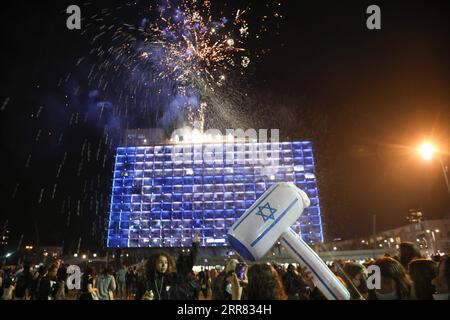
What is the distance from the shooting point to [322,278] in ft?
7.17

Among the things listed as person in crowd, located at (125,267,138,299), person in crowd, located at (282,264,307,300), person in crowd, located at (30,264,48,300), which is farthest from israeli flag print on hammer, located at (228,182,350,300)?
person in crowd, located at (125,267,138,299)

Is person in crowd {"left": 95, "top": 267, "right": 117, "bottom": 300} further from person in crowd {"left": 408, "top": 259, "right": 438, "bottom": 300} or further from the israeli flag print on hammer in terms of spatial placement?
person in crowd {"left": 408, "top": 259, "right": 438, "bottom": 300}

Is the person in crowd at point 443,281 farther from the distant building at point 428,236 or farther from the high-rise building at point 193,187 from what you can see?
the distant building at point 428,236

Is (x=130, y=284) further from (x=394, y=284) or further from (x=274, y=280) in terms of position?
(x=394, y=284)

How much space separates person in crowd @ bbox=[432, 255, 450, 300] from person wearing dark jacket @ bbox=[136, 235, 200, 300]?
109 inches

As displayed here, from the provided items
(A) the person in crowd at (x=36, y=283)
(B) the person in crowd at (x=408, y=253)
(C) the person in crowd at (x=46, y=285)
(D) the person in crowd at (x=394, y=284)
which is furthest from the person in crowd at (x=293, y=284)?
(A) the person in crowd at (x=36, y=283)

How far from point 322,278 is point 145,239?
4706 cm

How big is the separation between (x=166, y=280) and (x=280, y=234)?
A: 208cm

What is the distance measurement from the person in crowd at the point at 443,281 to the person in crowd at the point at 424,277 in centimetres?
8

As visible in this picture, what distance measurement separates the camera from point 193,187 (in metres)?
48.5

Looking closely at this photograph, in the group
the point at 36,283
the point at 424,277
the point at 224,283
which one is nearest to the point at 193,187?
the point at 36,283

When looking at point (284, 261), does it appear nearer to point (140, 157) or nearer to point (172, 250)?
point (172, 250)

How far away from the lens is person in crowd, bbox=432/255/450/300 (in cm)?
291
